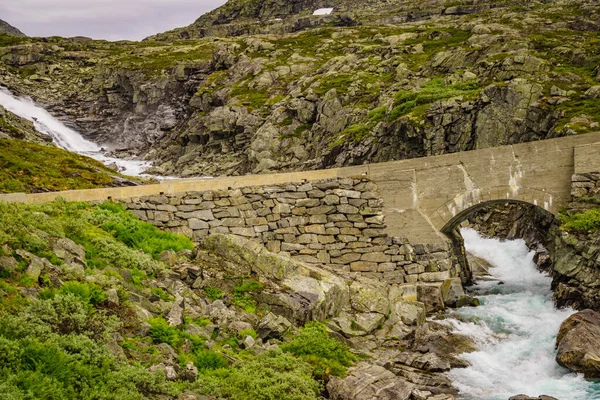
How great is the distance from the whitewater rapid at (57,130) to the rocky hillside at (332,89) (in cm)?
273

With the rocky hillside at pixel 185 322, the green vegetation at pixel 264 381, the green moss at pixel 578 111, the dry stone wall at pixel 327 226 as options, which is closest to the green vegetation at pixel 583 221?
the dry stone wall at pixel 327 226

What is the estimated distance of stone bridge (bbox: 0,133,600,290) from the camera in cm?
2100

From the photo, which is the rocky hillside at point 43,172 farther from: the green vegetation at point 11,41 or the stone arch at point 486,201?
the green vegetation at point 11,41

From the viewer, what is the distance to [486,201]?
69.8ft

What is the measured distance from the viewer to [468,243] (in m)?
36.2

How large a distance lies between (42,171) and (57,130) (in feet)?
173

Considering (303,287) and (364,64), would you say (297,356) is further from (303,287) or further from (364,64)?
(364,64)

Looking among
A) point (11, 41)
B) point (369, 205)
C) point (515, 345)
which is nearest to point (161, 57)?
point (11, 41)

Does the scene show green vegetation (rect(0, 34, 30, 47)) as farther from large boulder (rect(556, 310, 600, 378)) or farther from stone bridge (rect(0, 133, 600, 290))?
large boulder (rect(556, 310, 600, 378))

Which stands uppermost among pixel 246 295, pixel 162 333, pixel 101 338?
pixel 101 338

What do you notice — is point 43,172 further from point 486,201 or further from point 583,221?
point 583,221

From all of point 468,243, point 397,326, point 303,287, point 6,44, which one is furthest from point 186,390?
point 6,44

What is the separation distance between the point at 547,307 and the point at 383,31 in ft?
289

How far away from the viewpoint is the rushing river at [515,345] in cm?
1468
